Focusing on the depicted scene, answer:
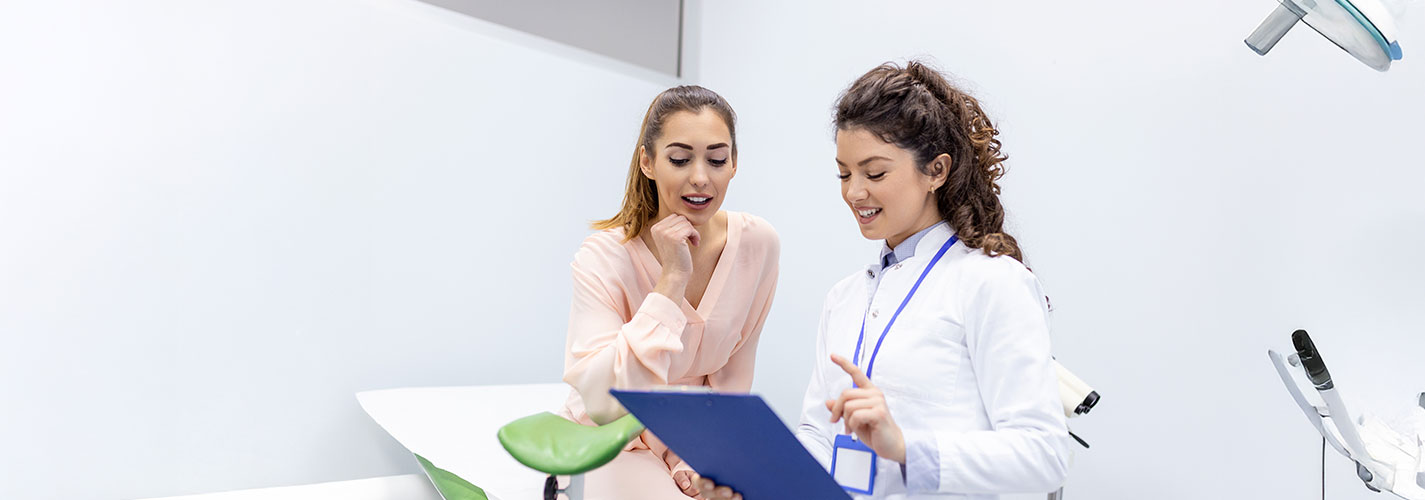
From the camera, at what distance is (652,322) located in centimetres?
166

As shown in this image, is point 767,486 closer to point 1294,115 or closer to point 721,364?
point 721,364

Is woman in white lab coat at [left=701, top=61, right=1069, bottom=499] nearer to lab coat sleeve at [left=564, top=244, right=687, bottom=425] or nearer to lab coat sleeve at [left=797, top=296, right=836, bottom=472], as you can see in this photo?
lab coat sleeve at [left=797, top=296, right=836, bottom=472]

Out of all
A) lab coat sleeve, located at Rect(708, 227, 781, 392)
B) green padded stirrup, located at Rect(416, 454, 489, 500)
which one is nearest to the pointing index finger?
lab coat sleeve, located at Rect(708, 227, 781, 392)

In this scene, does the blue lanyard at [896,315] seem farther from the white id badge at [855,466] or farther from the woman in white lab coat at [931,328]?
the white id badge at [855,466]

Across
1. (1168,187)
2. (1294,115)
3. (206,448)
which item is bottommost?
(206,448)

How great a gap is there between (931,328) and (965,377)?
0.08 metres

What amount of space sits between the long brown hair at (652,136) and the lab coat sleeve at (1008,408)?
27.1 inches

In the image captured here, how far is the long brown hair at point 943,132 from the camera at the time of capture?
136cm

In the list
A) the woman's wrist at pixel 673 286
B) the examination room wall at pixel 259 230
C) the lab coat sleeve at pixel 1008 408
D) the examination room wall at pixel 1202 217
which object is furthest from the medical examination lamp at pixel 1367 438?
the examination room wall at pixel 259 230

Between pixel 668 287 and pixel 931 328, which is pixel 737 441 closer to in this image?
pixel 931 328

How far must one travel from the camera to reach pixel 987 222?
1.42 meters

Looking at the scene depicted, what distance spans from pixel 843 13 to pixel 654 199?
5.83 feet

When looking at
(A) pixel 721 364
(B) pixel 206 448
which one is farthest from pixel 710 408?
(B) pixel 206 448

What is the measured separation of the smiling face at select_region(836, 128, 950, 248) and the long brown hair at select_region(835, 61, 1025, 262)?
0.01 metres
